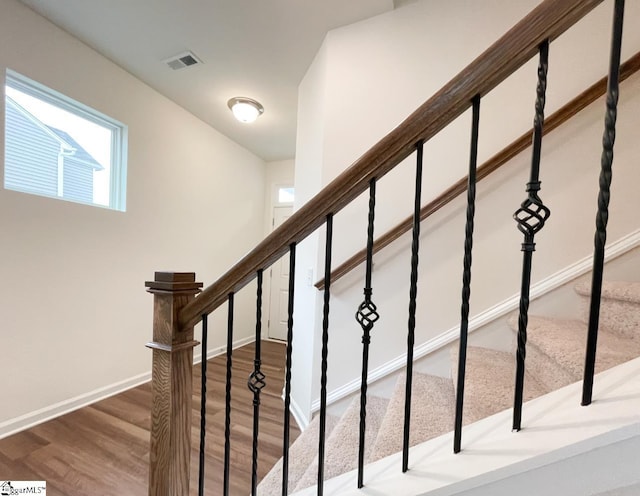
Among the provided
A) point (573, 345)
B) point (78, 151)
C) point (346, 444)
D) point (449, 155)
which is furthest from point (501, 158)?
point (78, 151)

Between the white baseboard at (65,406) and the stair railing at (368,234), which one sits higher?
the stair railing at (368,234)

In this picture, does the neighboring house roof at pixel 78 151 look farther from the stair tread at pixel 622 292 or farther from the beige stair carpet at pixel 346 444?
the stair tread at pixel 622 292

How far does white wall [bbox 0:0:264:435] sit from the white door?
979 millimetres

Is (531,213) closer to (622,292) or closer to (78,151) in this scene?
(622,292)

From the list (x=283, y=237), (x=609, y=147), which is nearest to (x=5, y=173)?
(x=283, y=237)

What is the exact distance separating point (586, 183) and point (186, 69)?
284cm

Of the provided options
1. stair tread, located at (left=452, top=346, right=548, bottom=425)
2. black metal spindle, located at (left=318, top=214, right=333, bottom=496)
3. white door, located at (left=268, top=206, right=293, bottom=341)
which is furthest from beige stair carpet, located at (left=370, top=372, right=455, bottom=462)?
white door, located at (left=268, top=206, right=293, bottom=341)

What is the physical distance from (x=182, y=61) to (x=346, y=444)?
2.78 meters

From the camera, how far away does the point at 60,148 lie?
7.03 ft

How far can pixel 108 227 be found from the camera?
2352 mm

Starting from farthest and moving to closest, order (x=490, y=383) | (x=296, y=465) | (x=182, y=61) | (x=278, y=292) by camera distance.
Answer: (x=278, y=292), (x=182, y=61), (x=296, y=465), (x=490, y=383)

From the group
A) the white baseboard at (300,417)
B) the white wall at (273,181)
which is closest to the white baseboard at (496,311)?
the white baseboard at (300,417)

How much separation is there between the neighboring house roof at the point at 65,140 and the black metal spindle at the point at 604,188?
2.91 metres

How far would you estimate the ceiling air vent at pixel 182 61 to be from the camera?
7.15 ft
